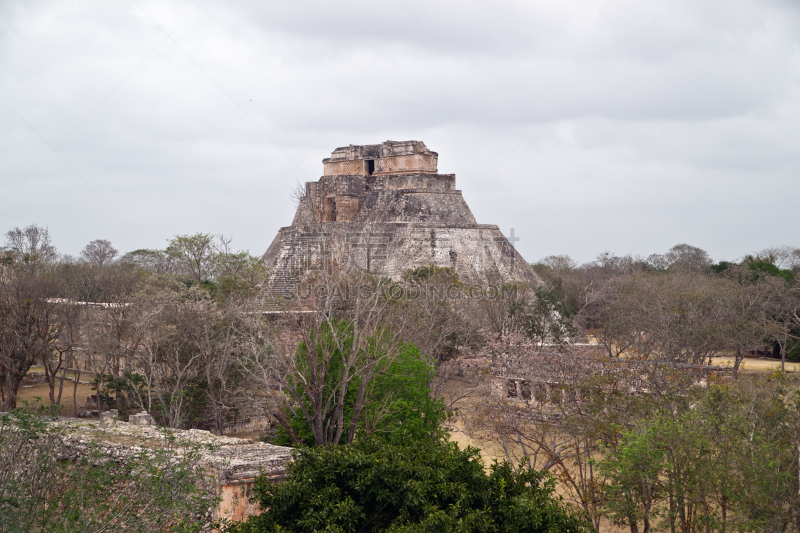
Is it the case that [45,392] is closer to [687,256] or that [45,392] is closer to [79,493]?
[79,493]

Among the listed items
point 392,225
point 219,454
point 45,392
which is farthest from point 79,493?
point 392,225

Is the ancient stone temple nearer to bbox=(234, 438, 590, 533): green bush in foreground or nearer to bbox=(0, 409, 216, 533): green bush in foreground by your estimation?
bbox=(234, 438, 590, 533): green bush in foreground

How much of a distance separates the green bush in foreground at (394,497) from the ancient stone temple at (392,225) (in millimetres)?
15619

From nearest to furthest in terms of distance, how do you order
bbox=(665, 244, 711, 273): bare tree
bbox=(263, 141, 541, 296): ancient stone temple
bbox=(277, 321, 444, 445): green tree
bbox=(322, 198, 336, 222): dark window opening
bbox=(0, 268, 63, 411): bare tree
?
bbox=(277, 321, 444, 445): green tree < bbox=(0, 268, 63, 411): bare tree < bbox=(263, 141, 541, 296): ancient stone temple < bbox=(322, 198, 336, 222): dark window opening < bbox=(665, 244, 711, 273): bare tree

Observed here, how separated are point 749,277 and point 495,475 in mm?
25803

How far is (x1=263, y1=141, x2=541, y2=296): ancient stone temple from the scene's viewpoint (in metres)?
26.3

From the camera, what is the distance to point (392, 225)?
28.2 m

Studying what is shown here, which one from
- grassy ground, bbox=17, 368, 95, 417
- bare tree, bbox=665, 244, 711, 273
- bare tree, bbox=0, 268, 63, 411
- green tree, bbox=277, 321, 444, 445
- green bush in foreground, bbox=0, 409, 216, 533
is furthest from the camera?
bare tree, bbox=665, 244, 711, 273

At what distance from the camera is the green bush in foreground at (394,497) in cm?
598

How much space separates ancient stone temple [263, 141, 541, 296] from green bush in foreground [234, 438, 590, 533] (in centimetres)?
1562

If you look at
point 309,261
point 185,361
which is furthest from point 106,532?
point 309,261

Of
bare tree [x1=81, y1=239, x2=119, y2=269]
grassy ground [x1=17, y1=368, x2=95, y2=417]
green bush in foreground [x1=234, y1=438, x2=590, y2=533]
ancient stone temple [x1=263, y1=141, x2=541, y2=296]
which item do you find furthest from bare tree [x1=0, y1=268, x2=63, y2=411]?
bare tree [x1=81, y1=239, x2=119, y2=269]

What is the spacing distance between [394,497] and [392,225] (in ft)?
73.4

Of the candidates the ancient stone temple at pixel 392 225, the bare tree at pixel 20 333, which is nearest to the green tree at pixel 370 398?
the bare tree at pixel 20 333
